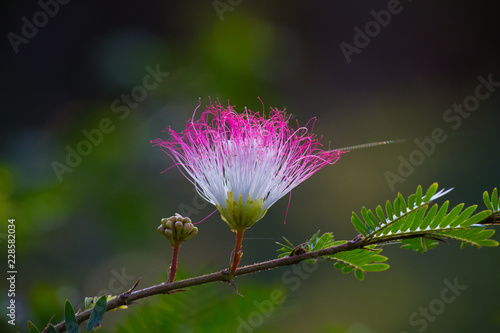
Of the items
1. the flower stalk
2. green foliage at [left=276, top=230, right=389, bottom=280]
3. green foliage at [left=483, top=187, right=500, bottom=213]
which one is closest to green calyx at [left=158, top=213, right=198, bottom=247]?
the flower stalk

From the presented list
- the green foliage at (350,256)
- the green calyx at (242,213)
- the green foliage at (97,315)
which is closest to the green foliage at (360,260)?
the green foliage at (350,256)

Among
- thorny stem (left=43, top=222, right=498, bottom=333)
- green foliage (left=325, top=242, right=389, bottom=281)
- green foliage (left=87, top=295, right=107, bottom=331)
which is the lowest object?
green foliage (left=325, top=242, right=389, bottom=281)

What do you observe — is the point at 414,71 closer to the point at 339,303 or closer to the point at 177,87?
the point at 339,303

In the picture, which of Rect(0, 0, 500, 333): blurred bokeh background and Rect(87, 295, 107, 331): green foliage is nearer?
Rect(87, 295, 107, 331): green foliage

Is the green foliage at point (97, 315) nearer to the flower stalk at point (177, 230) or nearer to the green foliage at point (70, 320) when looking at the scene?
the green foliage at point (70, 320)

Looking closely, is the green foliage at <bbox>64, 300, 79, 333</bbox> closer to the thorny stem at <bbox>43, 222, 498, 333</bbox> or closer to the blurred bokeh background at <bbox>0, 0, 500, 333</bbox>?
the thorny stem at <bbox>43, 222, 498, 333</bbox>

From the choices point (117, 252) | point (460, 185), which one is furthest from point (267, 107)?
point (460, 185)

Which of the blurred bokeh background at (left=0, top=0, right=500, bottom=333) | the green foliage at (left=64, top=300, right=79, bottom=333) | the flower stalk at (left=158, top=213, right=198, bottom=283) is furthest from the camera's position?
the blurred bokeh background at (left=0, top=0, right=500, bottom=333)
